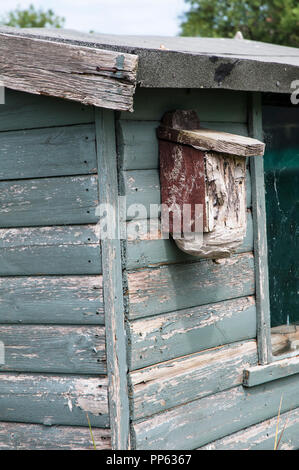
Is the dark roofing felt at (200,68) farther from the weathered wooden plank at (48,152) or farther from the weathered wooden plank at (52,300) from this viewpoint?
the weathered wooden plank at (52,300)

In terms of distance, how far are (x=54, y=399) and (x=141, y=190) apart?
1.07 metres

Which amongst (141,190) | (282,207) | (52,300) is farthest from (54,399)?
(282,207)

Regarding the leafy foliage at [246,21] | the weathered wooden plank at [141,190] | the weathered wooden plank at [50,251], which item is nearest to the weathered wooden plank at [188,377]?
the weathered wooden plank at [50,251]

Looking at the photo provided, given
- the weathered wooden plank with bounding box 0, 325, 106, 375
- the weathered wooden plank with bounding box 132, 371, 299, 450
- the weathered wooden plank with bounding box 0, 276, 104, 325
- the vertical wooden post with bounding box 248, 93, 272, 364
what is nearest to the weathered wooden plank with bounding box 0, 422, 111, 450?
the weathered wooden plank with bounding box 132, 371, 299, 450

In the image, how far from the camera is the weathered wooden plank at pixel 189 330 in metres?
3.07

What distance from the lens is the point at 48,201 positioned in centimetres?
304

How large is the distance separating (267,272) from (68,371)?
1326 mm

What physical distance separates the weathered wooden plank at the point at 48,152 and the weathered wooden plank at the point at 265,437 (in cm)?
164

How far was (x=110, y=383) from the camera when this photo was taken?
9.70ft

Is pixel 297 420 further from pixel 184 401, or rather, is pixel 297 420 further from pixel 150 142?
pixel 150 142

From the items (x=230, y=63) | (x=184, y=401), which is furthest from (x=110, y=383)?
(x=230, y=63)

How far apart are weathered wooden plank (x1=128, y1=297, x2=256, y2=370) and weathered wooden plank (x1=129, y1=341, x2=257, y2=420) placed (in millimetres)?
42

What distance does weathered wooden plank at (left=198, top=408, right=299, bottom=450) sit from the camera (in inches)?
141

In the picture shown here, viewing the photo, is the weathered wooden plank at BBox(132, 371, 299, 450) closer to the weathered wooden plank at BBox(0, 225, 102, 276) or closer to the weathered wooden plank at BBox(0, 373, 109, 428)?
the weathered wooden plank at BBox(0, 373, 109, 428)
